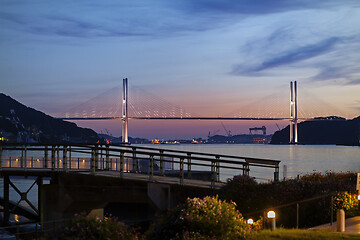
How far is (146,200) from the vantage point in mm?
15156

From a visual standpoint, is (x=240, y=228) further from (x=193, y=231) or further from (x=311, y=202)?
(x=311, y=202)

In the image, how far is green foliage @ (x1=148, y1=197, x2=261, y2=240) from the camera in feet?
29.2

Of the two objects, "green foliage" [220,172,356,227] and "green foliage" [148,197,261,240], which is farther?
"green foliage" [220,172,356,227]

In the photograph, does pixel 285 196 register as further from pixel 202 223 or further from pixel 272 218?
pixel 202 223

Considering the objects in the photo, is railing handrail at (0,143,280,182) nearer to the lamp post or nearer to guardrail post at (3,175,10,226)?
guardrail post at (3,175,10,226)

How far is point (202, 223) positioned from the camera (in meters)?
8.92

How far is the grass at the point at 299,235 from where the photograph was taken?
32.3 feet

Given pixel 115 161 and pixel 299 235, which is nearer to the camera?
pixel 299 235

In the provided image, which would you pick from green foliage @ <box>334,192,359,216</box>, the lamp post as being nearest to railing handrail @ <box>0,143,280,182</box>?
green foliage @ <box>334,192,359,216</box>

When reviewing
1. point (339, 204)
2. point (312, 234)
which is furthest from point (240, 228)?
point (339, 204)

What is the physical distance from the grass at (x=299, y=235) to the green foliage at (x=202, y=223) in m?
0.64

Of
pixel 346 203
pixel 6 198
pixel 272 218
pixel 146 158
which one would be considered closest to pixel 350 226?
pixel 346 203

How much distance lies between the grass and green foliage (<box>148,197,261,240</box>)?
2.09ft

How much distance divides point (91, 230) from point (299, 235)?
4210 mm
